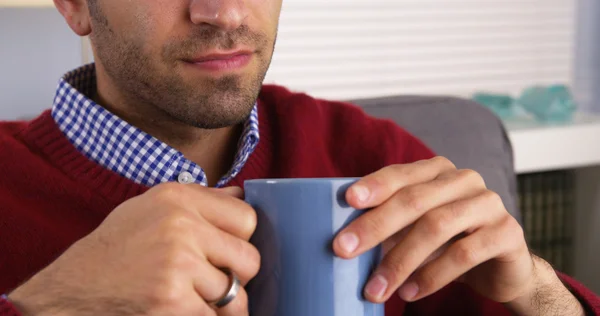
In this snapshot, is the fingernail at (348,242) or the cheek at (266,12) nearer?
the fingernail at (348,242)

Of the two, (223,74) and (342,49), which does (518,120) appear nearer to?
(342,49)

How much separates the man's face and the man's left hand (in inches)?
12.0

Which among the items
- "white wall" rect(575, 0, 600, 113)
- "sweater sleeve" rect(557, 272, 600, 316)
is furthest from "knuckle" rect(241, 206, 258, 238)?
"white wall" rect(575, 0, 600, 113)

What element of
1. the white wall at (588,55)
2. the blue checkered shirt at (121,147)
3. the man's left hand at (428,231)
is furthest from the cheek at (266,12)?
the white wall at (588,55)

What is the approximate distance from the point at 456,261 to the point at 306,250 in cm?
21

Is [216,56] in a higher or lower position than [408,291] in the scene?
higher

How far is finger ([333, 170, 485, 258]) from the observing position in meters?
0.58

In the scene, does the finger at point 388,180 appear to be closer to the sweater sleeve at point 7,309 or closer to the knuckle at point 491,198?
the knuckle at point 491,198

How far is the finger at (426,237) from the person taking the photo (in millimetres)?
615

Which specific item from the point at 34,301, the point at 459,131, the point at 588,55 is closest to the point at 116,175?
the point at 34,301

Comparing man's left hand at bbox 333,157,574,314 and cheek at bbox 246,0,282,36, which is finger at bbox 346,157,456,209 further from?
cheek at bbox 246,0,282,36

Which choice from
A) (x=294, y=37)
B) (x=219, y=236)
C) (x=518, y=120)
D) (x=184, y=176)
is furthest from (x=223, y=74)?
(x=518, y=120)

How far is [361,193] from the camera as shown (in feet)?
1.95

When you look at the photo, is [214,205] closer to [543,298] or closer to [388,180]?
[388,180]
